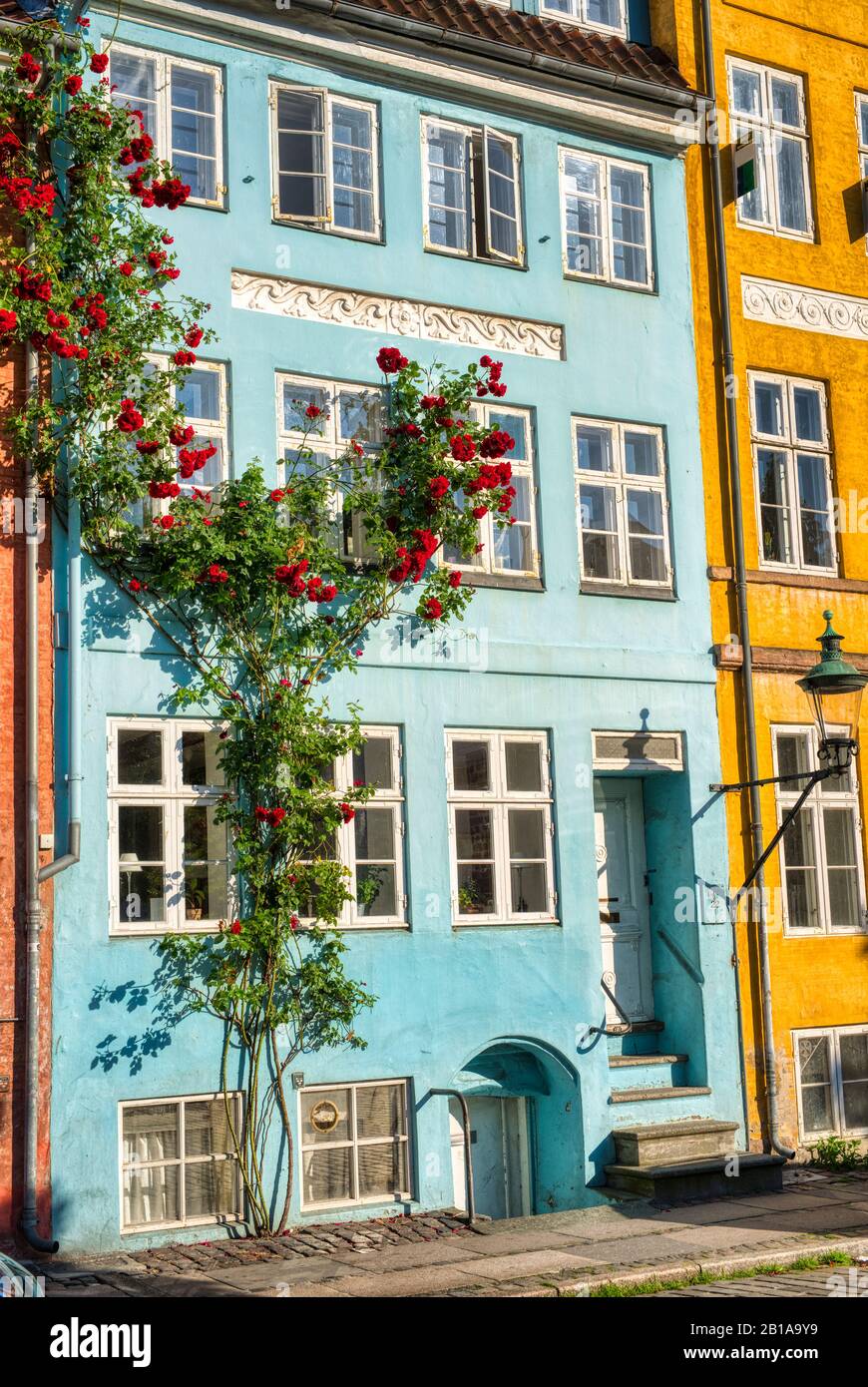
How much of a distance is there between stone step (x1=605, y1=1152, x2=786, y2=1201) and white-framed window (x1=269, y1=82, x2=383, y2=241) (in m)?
8.02

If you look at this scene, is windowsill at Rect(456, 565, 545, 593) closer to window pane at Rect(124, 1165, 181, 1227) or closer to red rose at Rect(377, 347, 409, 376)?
red rose at Rect(377, 347, 409, 376)

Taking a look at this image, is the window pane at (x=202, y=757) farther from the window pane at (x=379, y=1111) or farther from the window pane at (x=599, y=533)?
the window pane at (x=599, y=533)

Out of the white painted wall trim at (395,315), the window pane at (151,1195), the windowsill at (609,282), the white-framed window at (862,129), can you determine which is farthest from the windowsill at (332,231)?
the window pane at (151,1195)

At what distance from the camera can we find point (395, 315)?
14305 mm

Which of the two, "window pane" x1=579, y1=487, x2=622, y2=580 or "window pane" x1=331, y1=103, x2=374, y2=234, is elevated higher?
"window pane" x1=331, y1=103, x2=374, y2=234

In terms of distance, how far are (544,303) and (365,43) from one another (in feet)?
8.75

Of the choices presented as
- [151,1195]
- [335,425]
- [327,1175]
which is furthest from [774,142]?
[151,1195]

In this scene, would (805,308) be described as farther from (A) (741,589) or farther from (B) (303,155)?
(B) (303,155)

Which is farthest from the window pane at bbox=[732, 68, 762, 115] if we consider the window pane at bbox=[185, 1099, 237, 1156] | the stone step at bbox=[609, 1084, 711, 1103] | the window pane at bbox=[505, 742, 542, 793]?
the window pane at bbox=[185, 1099, 237, 1156]

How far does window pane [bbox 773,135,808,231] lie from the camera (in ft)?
56.1

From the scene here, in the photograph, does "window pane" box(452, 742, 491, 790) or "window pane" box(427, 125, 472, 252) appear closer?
"window pane" box(452, 742, 491, 790)

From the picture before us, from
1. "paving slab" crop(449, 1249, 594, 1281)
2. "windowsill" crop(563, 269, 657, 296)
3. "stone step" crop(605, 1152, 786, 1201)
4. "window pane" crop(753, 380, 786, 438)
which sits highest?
"windowsill" crop(563, 269, 657, 296)
